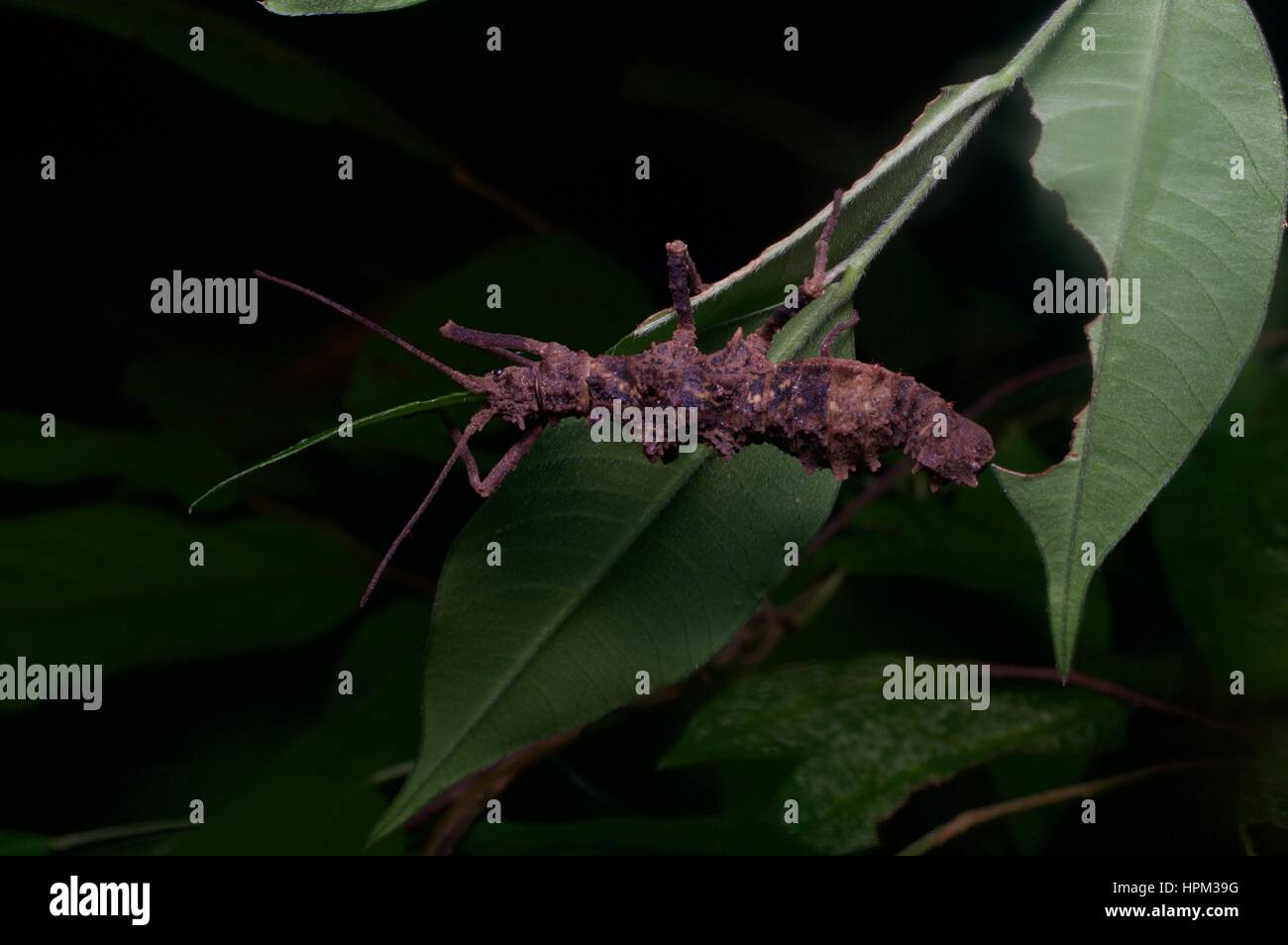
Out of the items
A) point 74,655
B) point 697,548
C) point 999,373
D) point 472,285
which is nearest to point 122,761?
point 74,655

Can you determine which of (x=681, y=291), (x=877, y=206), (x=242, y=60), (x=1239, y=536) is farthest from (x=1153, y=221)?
(x=242, y=60)

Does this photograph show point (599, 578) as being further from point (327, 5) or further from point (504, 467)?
point (327, 5)

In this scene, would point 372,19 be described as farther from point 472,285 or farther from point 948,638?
point 948,638

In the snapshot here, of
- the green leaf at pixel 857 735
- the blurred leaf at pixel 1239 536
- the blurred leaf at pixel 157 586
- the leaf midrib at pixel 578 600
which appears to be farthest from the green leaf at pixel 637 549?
the blurred leaf at pixel 157 586
